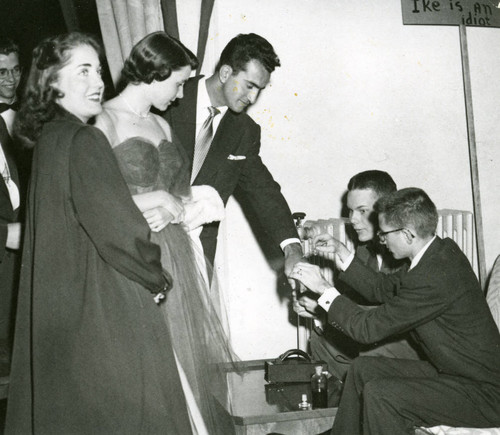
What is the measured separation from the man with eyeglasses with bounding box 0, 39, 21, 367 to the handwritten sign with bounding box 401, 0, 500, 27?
102 inches

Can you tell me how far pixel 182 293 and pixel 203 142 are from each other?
2.94ft

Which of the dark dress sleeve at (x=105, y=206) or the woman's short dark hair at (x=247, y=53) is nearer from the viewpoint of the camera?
the dark dress sleeve at (x=105, y=206)

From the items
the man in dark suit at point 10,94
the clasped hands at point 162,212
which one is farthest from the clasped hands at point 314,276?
the man in dark suit at point 10,94

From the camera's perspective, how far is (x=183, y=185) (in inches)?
91.4

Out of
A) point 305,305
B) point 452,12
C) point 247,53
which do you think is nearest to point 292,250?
point 305,305

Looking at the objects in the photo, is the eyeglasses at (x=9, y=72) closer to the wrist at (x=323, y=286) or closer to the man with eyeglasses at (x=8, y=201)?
the man with eyeglasses at (x=8, y=201)

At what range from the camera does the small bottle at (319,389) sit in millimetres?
2670

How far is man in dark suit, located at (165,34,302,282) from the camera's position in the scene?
270 centimetres

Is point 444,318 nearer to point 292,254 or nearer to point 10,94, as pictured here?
point 292,254

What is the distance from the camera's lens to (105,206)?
165 cm

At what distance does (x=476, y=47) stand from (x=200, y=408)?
3.41m

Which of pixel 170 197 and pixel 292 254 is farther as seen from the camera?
pixel 292 254

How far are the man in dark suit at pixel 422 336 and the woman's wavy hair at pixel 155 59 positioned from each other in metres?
1.07

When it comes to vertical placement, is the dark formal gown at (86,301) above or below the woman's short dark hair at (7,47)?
below
